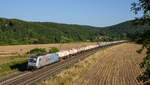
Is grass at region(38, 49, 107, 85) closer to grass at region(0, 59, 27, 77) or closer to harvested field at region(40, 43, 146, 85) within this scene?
harvested field at region(40, 43, 146, 85)

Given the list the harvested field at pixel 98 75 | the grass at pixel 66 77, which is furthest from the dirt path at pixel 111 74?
the grass at pixel 66 77

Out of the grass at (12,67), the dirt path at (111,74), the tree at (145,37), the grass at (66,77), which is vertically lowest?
the grass at (12,67)

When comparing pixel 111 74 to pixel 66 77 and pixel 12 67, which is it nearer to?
pixel 66 77

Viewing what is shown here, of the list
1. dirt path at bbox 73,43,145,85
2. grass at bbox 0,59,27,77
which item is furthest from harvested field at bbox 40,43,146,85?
grass at bbox 0,59,27,77

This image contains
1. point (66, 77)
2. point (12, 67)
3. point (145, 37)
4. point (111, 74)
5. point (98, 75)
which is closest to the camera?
point (145, 37)

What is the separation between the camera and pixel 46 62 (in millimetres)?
37156

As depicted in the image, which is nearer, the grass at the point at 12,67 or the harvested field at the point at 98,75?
the harvested field at the point at 98,75

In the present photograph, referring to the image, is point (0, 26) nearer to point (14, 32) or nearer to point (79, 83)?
point (14, 32)

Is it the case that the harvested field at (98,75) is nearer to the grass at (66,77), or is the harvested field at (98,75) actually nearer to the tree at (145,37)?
the grass at (66,77)

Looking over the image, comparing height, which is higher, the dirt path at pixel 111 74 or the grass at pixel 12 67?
the dirt path at pixel 111 74

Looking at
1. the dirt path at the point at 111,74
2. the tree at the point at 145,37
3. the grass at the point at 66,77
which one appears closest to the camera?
the tree at the point at 145,37

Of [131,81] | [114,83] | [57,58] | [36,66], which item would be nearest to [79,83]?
[114,83]

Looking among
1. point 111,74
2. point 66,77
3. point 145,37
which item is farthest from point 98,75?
point 145,37

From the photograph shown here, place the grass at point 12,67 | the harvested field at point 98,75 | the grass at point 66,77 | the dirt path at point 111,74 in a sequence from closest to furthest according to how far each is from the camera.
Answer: the grass at point 66,77, the harvested field at point 98,75, the dirt path at point 111,74, the grass at point 12,67
